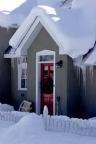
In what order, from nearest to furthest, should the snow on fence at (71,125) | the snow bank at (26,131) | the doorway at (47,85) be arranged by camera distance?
1. the snow bank at (26,131)
2. the snow on fence at (71,125)
3. the doorway at (47,85)

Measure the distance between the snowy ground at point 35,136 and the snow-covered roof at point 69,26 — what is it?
12.4 ft

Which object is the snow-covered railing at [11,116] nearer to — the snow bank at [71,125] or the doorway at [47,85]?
the snow bank at [71,125]

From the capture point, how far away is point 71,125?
38.1 feet

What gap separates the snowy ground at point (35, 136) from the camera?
33.7ft

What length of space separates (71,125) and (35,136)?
154cm

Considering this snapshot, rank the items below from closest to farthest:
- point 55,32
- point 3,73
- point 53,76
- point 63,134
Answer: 1. point 63,134
2. point 55,32
3. point 53,76
4. point 3,73

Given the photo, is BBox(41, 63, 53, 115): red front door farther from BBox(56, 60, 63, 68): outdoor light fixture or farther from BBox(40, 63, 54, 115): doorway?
BBox(56, 60, 63, 68): outdoor light fixture

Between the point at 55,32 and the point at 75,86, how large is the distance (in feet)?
7.45

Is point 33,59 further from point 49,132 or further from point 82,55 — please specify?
point 49,132

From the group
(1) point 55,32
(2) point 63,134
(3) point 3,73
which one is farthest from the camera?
(3) point 3,73

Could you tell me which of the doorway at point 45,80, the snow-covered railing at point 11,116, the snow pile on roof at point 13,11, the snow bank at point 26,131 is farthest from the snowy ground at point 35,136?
the snow pile on roof at point 13,11

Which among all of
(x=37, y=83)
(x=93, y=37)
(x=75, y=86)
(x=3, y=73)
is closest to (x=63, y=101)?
(x=75, y=86)

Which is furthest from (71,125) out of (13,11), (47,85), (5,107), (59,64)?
(13,11)

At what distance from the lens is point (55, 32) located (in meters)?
14.7
